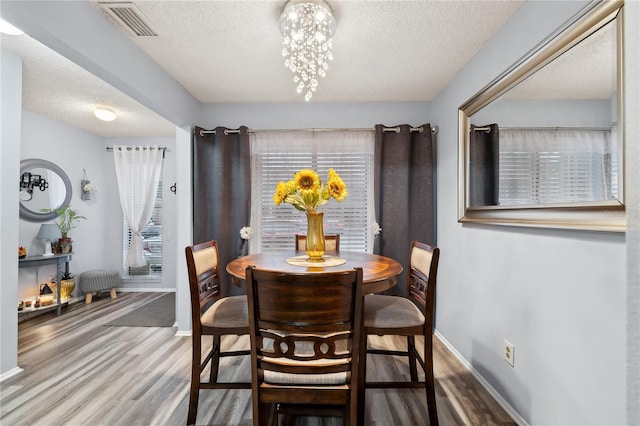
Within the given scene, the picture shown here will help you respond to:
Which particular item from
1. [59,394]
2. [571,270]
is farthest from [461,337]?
[59,394]

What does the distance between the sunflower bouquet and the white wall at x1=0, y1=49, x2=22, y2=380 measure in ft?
6.53

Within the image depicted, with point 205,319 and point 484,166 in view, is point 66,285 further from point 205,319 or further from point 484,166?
point 484,166

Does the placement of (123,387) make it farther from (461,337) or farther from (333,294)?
(461,337)

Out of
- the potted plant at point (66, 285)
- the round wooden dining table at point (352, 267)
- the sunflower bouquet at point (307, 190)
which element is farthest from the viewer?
the potted plant at point (66, 285)

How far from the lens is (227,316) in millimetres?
1726

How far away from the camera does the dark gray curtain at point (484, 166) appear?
1.93 meters

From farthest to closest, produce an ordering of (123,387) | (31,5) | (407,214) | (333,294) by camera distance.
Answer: (407,214) < (123,387) < (31,5) < (333,294)

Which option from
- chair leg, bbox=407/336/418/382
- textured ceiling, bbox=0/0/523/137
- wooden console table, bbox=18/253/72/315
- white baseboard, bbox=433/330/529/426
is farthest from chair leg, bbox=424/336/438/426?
wooden console table, bbox=18/253/72/315

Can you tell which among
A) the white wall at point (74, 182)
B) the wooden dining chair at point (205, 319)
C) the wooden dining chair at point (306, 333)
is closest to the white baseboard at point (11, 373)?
the wooden dining chair at point (205, 319)

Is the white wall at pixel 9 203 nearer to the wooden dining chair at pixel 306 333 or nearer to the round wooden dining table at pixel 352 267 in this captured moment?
the round wooden dining table at pixel 352 267

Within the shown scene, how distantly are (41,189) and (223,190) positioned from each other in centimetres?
254

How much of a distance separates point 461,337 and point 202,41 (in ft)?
9.85

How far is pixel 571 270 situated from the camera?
1355 millimetres

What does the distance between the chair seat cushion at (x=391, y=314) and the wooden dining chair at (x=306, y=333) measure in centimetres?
52
